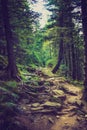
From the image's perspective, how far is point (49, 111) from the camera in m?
11.4

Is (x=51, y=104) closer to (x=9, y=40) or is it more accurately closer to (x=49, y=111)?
(x=49, y=111)

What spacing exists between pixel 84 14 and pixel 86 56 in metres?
2.51

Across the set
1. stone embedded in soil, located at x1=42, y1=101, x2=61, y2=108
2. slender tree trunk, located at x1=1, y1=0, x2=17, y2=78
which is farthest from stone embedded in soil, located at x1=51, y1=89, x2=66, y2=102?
slender tree trunk, located at x1=1, y1=0, x2=17, y2=78

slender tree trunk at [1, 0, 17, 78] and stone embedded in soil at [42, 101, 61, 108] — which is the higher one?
slender tree trunk at [1, 0, 17, 78]

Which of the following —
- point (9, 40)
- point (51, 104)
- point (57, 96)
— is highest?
point (9, 40)

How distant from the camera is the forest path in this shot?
1020 centimetres

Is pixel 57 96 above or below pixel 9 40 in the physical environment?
below

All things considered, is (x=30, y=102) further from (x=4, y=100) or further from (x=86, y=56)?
(x=86, y=56)

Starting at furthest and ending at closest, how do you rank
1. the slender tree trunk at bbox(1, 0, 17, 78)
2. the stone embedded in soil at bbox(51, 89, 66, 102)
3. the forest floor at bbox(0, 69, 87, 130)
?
1. the slender tree trunk at bbox(1, 0, 17, 78)
2. the stone embedded in soil at bbox(51, 89, 66, 102)
3. the forest floor at bbox(0, 69, 87, 130)

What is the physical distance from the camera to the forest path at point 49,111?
10203 millimetres

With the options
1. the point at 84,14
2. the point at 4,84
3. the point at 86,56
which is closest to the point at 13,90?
the point at 4,84

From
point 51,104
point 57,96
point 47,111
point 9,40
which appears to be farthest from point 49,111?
point 9,40

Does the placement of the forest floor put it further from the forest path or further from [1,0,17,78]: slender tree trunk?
[1,0,17,78]: slender tree trunk

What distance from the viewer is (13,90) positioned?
12.3 meters
